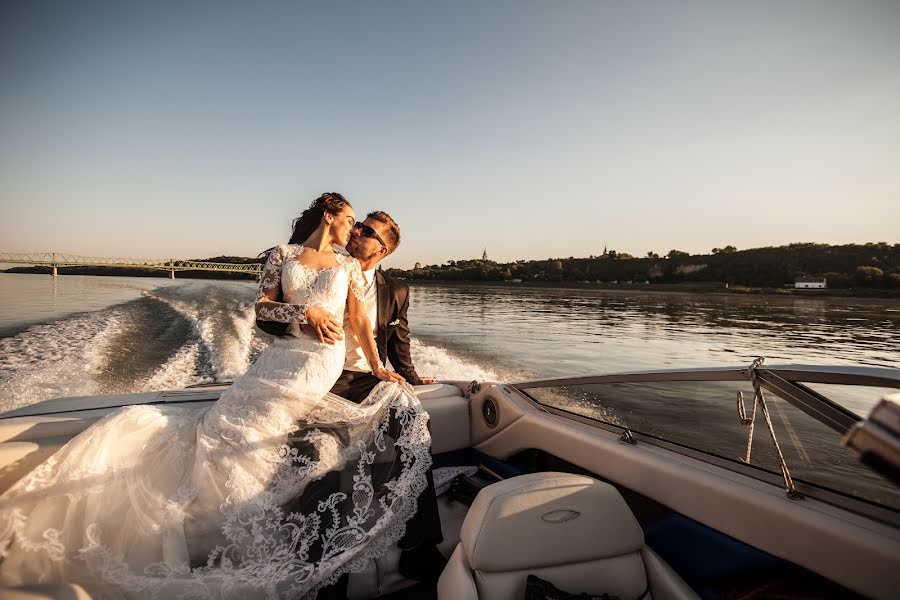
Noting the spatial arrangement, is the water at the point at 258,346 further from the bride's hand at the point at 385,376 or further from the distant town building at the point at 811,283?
the distant town building at the point at 811,283

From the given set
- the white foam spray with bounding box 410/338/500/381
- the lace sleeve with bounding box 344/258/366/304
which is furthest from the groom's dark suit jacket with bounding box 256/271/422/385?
the white foam spray with bounding box 410/338/500/381

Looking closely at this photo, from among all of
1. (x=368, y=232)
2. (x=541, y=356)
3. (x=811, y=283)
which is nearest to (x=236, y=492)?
(x=368, y=232)

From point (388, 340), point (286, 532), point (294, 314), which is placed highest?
point (294, 314)

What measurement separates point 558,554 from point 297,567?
930 millimetres

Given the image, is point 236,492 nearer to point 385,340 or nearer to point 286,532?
point 286,532

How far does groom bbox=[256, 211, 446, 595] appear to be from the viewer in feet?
5.88

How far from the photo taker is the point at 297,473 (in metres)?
1.60

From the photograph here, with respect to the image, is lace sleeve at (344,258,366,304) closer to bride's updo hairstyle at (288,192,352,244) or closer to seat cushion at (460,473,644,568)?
bride's updo hairstyle at (288,192,352,244)

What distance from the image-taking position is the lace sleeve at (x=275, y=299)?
1842mm

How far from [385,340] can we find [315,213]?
1.06m

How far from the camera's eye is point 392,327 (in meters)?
2.90

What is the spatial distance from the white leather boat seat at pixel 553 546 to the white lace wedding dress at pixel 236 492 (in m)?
0.58

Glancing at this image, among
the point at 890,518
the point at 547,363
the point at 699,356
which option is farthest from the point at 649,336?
the point at 890,518

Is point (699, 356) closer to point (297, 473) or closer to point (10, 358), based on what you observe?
point (297, 473)
